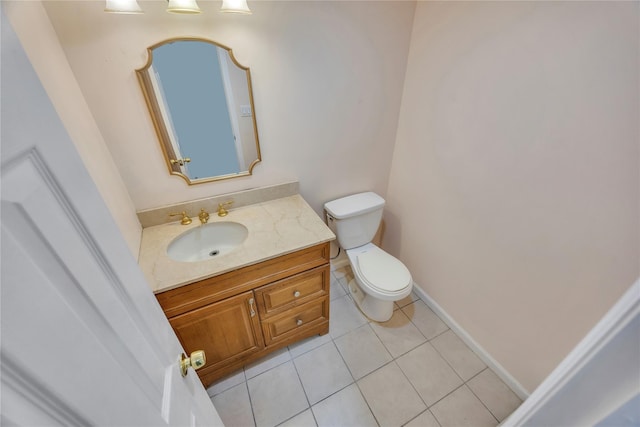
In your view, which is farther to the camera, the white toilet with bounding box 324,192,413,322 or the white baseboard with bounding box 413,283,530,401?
the white toilet with bounding box 324,192,413,322

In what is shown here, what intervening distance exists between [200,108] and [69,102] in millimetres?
459

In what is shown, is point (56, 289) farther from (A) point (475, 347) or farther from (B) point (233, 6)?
(A) point (475, 347)

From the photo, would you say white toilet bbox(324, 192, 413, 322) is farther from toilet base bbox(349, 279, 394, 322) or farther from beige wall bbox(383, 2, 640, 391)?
beige wall bbox(383, 2, 640, 391)

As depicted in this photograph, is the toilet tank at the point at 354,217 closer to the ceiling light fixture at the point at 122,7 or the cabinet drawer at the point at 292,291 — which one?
the cabinet drawer at the point at 292,291

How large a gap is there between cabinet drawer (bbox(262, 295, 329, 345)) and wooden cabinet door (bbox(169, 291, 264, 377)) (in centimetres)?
6

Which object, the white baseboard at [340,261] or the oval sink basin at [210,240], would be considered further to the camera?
the white baseboard at [340,261]

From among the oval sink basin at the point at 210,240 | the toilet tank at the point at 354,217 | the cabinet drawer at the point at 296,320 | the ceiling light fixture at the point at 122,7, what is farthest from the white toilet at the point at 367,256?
the ceiling light fixture at the point at 122,7

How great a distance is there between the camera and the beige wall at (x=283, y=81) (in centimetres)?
101

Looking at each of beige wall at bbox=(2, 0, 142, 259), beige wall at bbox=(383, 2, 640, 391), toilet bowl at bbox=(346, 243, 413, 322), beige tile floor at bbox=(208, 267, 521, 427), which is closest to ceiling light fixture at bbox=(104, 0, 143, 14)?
beige wall at bbox=(2, 0, 142, 259)

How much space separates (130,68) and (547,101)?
67.1 inches

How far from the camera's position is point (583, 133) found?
93cm

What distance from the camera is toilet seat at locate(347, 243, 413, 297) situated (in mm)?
1532

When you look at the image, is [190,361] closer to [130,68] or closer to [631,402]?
[631,402]

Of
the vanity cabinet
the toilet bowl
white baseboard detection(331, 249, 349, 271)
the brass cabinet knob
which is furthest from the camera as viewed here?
white baseboard detection(331, 249, 349, 271)
